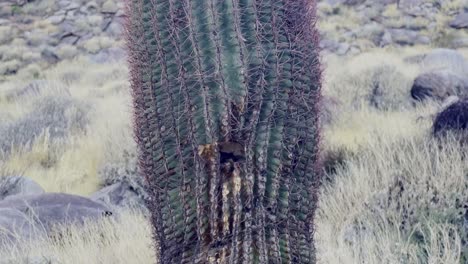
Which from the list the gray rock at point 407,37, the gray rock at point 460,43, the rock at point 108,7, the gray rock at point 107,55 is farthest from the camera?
the rock at point 108,7

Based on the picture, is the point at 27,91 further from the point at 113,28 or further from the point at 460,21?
the point at 460,21

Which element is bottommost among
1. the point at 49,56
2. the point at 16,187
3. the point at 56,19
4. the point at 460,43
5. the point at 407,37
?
the point at 407,37

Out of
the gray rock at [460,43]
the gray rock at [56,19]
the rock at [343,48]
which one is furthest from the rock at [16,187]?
the gray rock at [56,19]

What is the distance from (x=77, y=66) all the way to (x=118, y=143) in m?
18.3

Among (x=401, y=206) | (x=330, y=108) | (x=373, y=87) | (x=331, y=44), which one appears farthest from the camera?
(x=331, y=44)

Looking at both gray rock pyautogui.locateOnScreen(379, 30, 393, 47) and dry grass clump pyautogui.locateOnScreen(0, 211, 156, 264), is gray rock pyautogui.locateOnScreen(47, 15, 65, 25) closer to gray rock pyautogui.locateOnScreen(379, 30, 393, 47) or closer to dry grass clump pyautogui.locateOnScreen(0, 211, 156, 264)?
gray rock pyautogui.locateOnScreen(379, 30, 393, 47)

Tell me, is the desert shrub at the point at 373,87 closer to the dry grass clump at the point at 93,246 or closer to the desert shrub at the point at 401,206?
the desert shrub at the point at 401,206

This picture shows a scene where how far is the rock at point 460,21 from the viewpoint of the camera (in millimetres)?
28938

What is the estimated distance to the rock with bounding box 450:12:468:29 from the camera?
94.9ft

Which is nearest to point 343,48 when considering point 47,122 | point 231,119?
point 47,122

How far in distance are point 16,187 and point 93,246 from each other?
10.0ft

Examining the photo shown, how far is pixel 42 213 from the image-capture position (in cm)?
652

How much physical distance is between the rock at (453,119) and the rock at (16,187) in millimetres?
4116

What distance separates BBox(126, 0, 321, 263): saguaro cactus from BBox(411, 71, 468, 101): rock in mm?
8499
